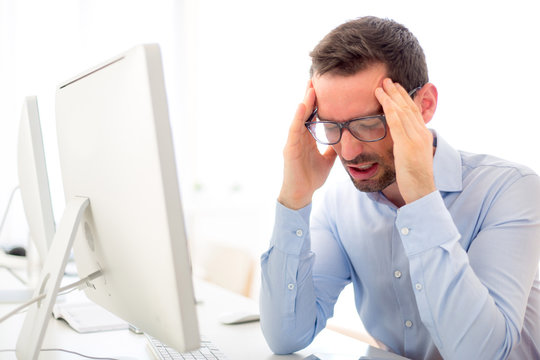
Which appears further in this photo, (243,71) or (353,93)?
(243,71)

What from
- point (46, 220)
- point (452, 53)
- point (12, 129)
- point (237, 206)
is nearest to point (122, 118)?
point (46, 220)

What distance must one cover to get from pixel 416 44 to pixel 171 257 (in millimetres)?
944

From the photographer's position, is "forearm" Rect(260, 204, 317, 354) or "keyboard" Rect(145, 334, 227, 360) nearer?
"keyboard" Rect(145, 334, 227, 360)

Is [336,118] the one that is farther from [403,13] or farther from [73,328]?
[403,13]

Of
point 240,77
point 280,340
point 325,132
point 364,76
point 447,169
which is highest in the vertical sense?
point 240,77

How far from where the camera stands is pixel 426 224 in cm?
114

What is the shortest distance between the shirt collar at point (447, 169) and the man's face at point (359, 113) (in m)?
0.12

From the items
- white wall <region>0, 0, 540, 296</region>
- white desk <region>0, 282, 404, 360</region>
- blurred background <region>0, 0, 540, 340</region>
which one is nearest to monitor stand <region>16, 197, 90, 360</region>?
white desk <region>0, 282, 404, 360</region>

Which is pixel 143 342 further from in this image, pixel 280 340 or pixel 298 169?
pixel 298 169

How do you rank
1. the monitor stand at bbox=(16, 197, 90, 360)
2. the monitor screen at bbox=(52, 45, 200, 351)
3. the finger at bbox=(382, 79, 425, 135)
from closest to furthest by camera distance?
the monitor screen at bbox=(52, 45, 200, 351) < the monitor stand at bbox=(16, 197, 90, 360) < the finger at bbox=(382, 79, 425, 135)

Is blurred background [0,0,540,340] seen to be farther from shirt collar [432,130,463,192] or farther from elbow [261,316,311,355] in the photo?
elbow [261,316,311,355]

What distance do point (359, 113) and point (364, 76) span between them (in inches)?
3.6

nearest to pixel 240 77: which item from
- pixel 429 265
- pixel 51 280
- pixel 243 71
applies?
pixel 243 71

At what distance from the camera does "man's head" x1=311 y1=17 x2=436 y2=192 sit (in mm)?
1279
